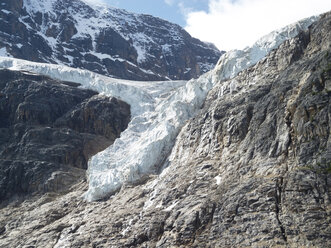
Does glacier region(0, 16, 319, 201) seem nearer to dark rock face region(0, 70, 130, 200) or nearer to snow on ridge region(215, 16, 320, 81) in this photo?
snow on ridge region(215, 16, 320, 81)

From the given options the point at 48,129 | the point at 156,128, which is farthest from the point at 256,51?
the point at 48,129

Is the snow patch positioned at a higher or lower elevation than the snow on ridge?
higher

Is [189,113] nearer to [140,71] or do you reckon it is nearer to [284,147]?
[284,147]

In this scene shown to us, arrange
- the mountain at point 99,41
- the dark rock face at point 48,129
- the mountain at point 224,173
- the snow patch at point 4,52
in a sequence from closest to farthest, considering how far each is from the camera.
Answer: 1. the mountain at point 224,173
2. the dark rock face at point 48,129
3. the snow patch at point 4,52
4. the mountain at point 99,41

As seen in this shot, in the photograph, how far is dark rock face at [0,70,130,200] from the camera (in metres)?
57.2

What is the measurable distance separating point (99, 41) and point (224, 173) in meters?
106

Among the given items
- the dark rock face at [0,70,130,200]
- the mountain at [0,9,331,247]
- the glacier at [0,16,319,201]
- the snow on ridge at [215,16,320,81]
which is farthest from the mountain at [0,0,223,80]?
the mountain at [0,9,331,247]

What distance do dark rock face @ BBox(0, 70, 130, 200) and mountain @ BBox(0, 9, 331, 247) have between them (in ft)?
11.9

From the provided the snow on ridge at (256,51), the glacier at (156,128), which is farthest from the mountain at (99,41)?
the snow on ridge at (256,51)

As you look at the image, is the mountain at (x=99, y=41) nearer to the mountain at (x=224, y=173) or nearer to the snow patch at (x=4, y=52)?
the snow patch at (x=4, y=52)

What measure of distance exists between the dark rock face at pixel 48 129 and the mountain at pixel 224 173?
11.9 feet

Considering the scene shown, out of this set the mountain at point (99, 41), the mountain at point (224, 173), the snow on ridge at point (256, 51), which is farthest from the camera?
the mountain at point (99, 41)

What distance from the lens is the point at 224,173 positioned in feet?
124

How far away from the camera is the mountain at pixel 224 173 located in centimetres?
3089
